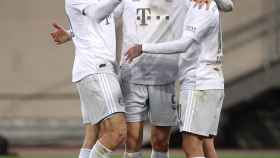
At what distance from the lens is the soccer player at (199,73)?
9.68 meters

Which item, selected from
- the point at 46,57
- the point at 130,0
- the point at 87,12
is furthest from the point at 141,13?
the point at 46,57

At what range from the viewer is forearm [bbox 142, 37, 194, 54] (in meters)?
9.65

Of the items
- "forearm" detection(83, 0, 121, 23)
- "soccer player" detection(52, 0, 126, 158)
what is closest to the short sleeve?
"soccer player" detection(52, 0, 126, 158)

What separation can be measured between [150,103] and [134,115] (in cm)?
24

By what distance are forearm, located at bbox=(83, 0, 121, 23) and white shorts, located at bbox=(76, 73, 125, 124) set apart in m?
0.57

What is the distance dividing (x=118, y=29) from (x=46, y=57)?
28.4 feet

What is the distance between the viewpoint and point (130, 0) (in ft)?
35.4

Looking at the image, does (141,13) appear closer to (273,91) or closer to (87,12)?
(87,12)

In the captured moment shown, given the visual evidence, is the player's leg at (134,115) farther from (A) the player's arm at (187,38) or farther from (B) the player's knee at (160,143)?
(A) the player's arm at (187,38)

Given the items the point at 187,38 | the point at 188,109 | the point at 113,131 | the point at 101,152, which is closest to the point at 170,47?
the point at 187,38

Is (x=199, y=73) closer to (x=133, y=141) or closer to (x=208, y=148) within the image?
(x=208, y=148)

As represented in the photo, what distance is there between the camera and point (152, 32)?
418 inches

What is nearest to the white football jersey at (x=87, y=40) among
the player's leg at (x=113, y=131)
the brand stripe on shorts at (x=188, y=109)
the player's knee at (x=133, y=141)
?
the player's leg at (x=113, y=131)

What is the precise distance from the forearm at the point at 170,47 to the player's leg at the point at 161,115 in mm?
1065
